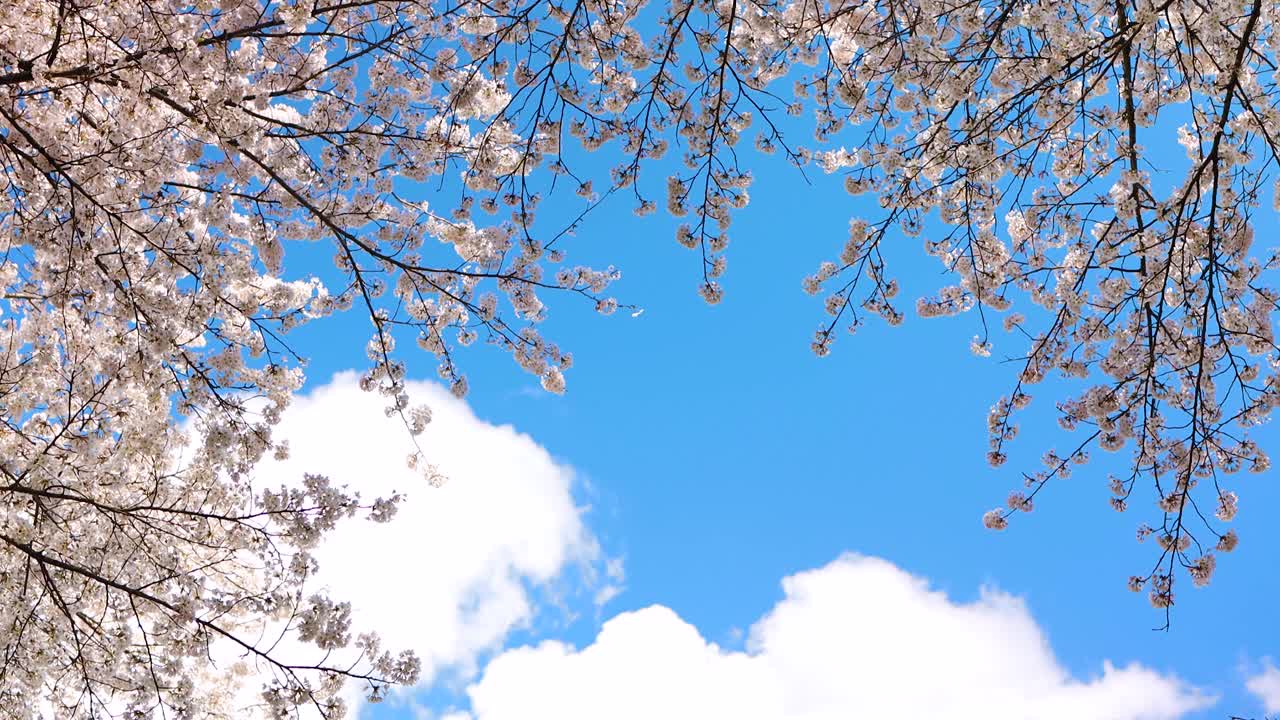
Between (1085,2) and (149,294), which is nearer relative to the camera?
(1085,2)

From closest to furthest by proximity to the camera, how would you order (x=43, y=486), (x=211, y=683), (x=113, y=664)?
1. (x=43, y=486)
2. (x=113, y=664)
3. (x=211, y=683)

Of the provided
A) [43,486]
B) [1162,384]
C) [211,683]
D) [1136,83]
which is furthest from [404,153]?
[211,683]

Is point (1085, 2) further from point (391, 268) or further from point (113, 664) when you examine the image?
point (113, 664)

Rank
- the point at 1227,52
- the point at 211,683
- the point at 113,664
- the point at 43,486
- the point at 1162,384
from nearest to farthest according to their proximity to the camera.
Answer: the point at 1227,52 → the point at 1162,384 → the point at 43,486 → the point at 113,664 → the point at 211,683

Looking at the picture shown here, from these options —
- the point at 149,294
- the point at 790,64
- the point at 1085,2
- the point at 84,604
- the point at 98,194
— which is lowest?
the point at 84,604

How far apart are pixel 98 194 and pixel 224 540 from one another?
2.34 meters

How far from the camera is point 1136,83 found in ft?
16.0

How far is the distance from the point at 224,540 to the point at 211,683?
4219 millimetres

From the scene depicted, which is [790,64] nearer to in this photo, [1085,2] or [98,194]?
[1085,2]

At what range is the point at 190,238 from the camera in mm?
5246

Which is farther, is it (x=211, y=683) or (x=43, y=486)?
(x=211, y=683)

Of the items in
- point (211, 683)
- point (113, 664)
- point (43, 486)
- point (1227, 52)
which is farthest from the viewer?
point (211, 683)

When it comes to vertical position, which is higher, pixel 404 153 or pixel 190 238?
pixel 404 153

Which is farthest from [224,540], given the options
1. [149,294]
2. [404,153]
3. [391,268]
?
[404,153]
